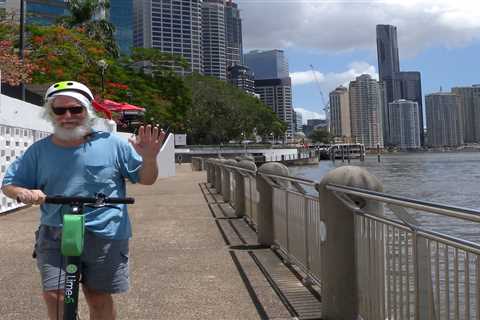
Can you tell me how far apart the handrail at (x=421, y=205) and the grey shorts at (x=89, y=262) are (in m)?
1.61

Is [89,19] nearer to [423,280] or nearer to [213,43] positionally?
[423,280]

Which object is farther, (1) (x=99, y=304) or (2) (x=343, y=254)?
(2) (x=343, y=254)

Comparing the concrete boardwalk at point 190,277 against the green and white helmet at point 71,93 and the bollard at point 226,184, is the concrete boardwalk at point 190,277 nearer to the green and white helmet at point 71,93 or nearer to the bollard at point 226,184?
the green and white helmet at point 71,93

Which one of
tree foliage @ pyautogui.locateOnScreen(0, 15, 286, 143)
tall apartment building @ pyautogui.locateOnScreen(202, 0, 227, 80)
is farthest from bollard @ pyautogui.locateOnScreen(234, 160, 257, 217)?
tall apartment building @ pyautogui.locateOnScreen(202, 0, 227, 80)

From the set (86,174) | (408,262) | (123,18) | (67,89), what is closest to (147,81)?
(67,89)

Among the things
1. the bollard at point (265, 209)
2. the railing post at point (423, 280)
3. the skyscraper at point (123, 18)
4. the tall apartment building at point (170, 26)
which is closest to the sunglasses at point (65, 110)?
the railing post at point (423, 280)

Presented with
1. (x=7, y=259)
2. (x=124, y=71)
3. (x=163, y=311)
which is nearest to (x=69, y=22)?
(x=124, y=71)

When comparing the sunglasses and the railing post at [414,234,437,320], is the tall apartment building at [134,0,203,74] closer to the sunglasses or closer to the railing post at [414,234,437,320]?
the sunglasses

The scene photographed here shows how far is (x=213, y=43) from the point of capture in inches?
6545

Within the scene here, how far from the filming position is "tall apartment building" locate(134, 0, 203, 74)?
406 ft

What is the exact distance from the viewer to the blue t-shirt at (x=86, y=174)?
3021 millimetres

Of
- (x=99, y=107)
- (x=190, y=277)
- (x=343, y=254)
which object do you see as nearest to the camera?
(x=343, y=254)

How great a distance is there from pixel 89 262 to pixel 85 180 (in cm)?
46

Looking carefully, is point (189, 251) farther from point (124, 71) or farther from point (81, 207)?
point (124, 71)
